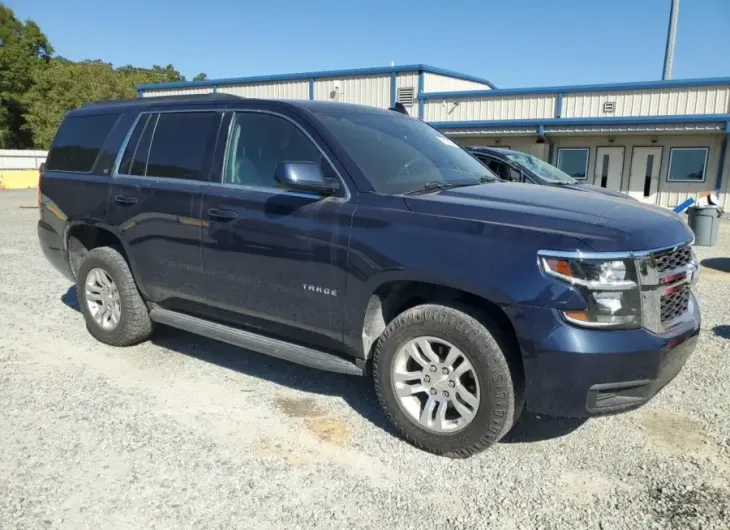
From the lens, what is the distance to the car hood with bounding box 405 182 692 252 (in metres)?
2.92

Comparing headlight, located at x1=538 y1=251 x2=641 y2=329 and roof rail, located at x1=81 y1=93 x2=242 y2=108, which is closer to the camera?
headlight, located at x1=538 y1=251 x2=641 y2=329

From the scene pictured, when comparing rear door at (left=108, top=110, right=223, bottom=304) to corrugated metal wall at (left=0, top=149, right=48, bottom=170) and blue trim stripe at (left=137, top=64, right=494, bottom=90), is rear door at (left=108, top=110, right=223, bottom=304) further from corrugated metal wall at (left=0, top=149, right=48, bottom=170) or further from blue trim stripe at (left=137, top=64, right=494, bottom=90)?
corrugated metal wall at (left=0, top=149, right=48, bottom=170)

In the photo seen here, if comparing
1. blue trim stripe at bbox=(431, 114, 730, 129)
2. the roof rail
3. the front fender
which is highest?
blue trim stripe at bbox=(431, 114, 730, 129)

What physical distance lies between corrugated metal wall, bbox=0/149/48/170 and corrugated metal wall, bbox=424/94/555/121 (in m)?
22.7

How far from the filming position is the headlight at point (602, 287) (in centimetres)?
286

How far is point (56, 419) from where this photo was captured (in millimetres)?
3752

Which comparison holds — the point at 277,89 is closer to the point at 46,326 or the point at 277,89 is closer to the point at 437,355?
the point at 46,326

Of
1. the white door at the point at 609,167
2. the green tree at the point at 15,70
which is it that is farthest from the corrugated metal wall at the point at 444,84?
the green tree at the point at 15,70

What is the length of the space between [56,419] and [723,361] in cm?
504

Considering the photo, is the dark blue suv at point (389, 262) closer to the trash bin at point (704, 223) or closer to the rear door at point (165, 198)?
the rear door at point (165, 198)

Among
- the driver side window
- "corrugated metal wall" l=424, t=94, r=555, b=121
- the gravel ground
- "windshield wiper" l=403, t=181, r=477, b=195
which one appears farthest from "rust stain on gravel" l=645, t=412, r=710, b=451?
"corrugated metal wall" l=424, t=94, r=555, b=121

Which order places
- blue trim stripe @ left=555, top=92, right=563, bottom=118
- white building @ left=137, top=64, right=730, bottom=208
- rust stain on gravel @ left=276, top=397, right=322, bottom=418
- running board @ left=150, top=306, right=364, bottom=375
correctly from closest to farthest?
running board @ left=150, top=306, right=364, bottom=375 < rust stain on gravel @ left=276, top=397, right=322, bottom=418 < white building @ left=137, top=64, right=730, bottom=208 < blue trim stripe @ left=555, top=92, right=563, bottom=118

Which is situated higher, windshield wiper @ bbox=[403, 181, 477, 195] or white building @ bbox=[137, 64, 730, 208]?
A: white building @ bbox=[137, 64, 730, 208]

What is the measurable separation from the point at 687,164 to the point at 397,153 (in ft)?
63.0
